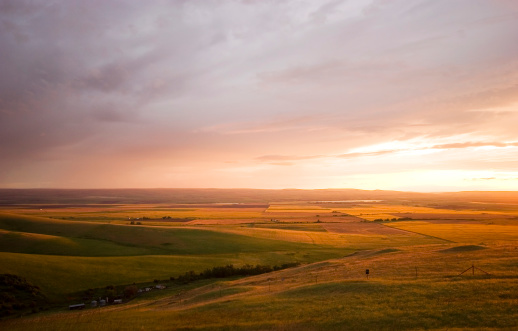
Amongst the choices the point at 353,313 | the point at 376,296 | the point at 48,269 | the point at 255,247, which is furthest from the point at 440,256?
the point at 48,269

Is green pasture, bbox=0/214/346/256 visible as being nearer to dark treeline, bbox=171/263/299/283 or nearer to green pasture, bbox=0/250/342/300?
green pasture, bbox=0/250/342/300

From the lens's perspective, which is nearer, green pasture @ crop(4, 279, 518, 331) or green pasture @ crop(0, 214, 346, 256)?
green pasture @ crop(4, 279, 518, 331)

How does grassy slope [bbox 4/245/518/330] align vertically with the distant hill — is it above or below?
above

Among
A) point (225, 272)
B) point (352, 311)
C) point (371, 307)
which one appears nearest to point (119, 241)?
point (225, 272)

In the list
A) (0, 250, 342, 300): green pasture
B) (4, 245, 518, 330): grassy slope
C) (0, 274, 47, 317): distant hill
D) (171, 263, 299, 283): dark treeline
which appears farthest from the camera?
(171, 263, 299, 283): dark treeline

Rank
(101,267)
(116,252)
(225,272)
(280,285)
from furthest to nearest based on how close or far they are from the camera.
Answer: (116,252) → (101,267) → (225,272) → (280,285)

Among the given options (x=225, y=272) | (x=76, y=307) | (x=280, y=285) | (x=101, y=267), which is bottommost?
(x=225, y=272)

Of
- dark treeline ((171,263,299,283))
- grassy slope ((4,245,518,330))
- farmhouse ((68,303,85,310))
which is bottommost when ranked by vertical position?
dark treeline ((171,263,299,283))

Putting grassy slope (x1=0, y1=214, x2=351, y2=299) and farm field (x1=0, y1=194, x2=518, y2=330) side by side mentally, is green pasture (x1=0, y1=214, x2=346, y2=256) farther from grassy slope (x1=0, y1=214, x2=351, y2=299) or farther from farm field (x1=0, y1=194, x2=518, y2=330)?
farm field (x1=0, y1=194, x2=518, y2=330)

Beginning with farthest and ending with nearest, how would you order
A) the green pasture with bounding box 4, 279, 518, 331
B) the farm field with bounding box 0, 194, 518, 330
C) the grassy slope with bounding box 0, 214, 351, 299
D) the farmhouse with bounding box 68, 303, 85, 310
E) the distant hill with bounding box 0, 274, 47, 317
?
the grassy slope with bounding box 0, 214, 351, 299, the distant hill with bounding box 0, 274, 47, 317, the farmhouse with bounding box 68, 303, 85, 310, the farm field with bounding box 0, 194, 518, 330, the green pasture with bounding box 4, 279, 518, 331

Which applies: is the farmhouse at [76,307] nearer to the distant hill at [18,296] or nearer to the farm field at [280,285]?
the farm field at [280,285]

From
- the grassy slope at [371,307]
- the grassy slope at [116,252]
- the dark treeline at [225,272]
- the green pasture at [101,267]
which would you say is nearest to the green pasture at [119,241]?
the grassy slope at [116,252]

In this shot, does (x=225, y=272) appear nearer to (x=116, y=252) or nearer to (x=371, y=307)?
(x=116, y=252)

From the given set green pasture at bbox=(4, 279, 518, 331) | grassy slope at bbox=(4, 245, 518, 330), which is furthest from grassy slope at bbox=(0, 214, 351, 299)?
green pasture at bbox=(4, 279, 518, 331)
